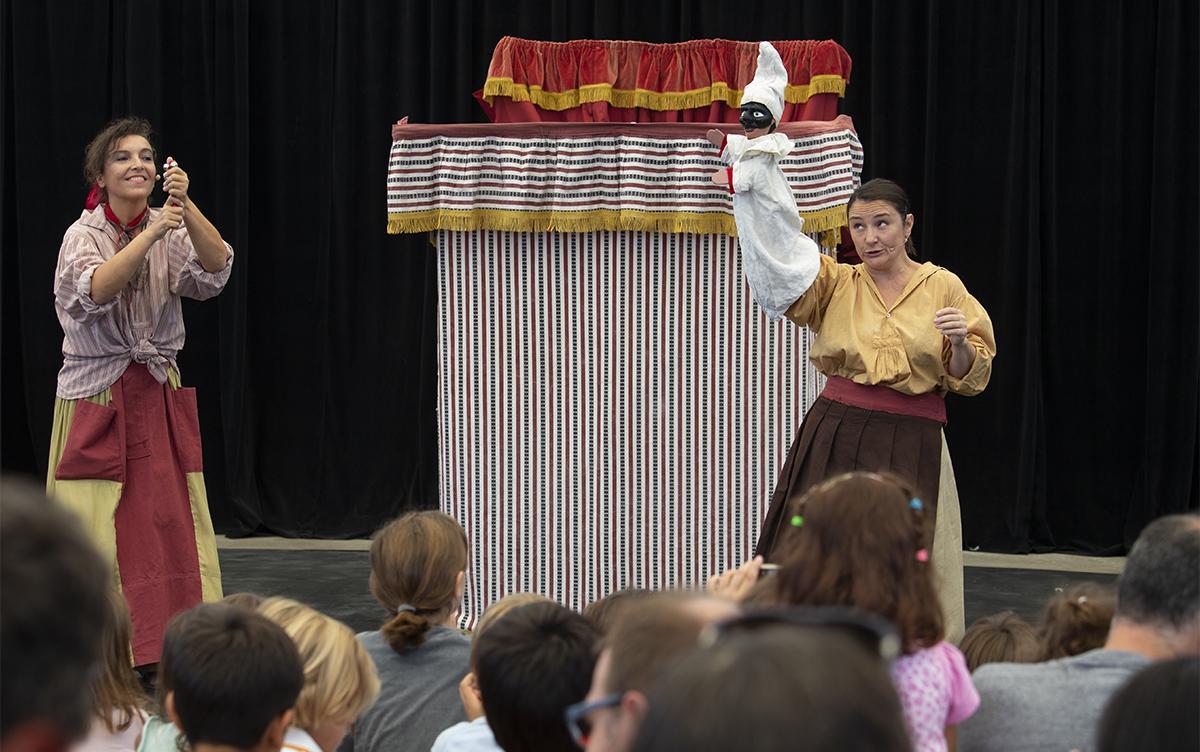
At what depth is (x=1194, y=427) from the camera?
15.4 ft

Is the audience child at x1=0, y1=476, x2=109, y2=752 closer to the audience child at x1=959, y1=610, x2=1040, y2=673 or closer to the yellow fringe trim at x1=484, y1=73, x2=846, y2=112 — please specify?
the audience child at x1=959, y1=610, x2=1040, y2=673

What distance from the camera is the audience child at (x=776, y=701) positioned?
710mm

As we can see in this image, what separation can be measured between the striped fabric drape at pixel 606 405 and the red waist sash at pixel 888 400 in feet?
1.75

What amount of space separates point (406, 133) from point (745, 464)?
1.18 metres

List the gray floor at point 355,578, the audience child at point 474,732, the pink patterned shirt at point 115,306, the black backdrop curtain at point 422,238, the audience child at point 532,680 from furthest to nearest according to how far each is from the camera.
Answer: the black backdrop curtain at point 422,238
the gray floor at point 355,578
the pink patterned shirt at point 115,306
the audience child at point 474,732
the audience child at point 532,680

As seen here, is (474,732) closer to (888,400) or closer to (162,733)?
(162,733)

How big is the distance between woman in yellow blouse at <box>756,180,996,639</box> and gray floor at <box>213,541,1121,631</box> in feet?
4.05

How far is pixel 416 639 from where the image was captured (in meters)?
2.06

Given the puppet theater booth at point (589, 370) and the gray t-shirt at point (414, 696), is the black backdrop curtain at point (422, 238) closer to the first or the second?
the puppet theater booth at point (589, 370)

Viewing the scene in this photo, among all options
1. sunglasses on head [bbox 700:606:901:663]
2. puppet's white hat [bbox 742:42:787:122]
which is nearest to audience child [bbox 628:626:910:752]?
sunglasses on head [bbox 700:606:901:663]

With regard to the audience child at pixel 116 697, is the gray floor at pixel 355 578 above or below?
below

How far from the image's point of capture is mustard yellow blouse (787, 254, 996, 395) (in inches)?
113

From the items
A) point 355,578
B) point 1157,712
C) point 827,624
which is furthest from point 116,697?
point 355,578

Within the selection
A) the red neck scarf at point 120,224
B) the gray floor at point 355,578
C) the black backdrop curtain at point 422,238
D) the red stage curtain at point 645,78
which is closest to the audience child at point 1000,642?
the red stage curtain at point 645,78
